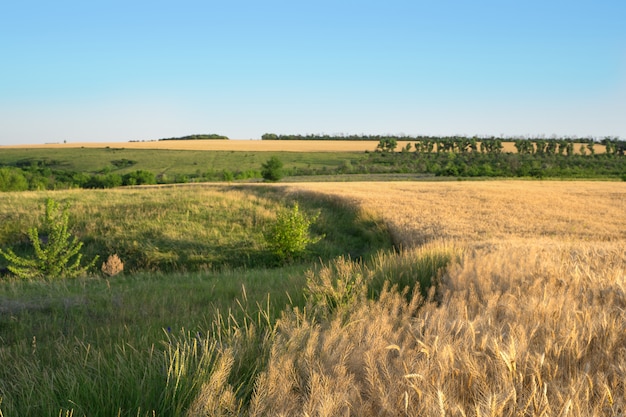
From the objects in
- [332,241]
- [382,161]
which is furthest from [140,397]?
[382,161]

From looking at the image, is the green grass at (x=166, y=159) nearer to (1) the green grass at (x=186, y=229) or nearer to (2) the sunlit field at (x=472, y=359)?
(1) the green grass at (x=186, y=229)

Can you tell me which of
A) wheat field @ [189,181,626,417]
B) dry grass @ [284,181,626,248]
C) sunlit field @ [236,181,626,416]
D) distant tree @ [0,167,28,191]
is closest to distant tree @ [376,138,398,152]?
distant tree @ [0,167,28,191]

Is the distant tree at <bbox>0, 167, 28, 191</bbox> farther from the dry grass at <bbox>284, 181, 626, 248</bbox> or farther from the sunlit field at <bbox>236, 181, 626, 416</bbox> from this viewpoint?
the sunlit field at <bbox>236, 181, 626, 416</bbox>

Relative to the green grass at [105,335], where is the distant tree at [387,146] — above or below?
above

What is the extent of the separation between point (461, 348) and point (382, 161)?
114313 millimetres

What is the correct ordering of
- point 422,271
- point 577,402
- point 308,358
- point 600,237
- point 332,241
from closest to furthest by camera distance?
point 577,402 < point 308,358 < point 422,271 < point 600,237 < point 332,241

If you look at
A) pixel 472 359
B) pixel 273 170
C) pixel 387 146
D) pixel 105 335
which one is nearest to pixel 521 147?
pixel 387 146

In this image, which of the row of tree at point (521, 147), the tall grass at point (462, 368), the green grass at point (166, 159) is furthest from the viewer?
the row of tree at point (521, 147)

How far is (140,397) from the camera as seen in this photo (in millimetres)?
2990

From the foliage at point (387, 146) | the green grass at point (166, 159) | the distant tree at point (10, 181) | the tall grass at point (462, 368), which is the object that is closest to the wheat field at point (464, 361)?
the tall grass at point (462, 368)

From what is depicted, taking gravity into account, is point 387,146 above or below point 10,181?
above

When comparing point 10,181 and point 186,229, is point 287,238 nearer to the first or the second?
point 186,229

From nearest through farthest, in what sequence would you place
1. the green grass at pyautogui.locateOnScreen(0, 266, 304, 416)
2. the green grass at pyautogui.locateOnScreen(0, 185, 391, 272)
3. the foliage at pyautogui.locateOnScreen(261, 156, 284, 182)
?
1. the green grass at pyautogui.locateOnScreen(0, 266, 304, 416)
2. the green grass at pyautogui.locateOnScreen(0, 185, 391, 272)
3. the foliage at pyautogui.locateOnScreen(261, 156, 284, 182)

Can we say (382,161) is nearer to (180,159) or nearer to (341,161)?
(341,161)
